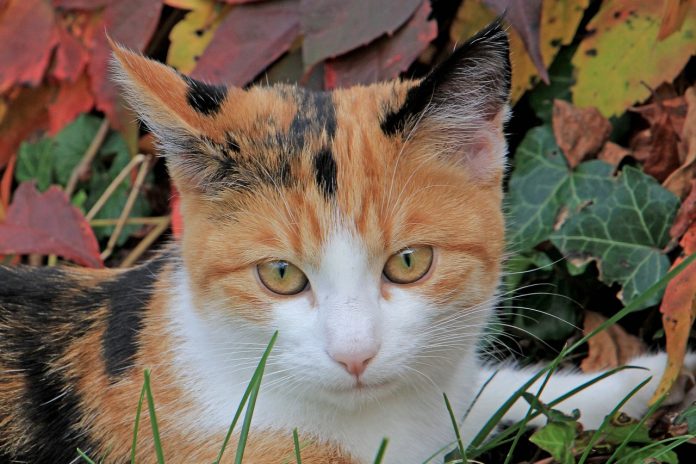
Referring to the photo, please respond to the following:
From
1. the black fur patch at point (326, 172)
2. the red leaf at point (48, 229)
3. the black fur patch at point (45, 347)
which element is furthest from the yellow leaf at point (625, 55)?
the red leaf at point (48, 229)

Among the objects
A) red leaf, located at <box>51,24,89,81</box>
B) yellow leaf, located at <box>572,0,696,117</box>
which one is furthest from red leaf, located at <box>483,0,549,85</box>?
red leaf, located at <box>51,24,89,81</box>

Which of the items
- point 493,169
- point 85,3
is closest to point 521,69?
point 493,169

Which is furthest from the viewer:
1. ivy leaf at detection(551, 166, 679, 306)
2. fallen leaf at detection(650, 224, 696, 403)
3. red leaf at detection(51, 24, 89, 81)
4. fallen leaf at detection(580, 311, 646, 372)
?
red leaf at detection(51, 24, 89, 81)

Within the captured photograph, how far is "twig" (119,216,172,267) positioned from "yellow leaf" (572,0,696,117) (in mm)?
1726

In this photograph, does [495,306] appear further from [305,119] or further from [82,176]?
[82,176]

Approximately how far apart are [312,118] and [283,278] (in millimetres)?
407

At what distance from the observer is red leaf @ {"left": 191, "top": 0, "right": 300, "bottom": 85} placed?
3320mm

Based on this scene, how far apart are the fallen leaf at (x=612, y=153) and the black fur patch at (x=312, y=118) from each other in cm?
110

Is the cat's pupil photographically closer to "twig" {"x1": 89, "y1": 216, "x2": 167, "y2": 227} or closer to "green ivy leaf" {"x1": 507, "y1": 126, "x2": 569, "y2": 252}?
"green ivy leaf" {"x1": 507, "y1": 126, "x2": 569, "y2": 252}

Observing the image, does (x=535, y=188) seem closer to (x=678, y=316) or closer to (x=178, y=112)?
(x=678, y=316)

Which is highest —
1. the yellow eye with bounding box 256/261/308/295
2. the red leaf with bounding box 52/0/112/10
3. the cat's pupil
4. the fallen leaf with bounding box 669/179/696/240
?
the red leaf with bounding box 52/0/112/10

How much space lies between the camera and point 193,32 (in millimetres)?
3498

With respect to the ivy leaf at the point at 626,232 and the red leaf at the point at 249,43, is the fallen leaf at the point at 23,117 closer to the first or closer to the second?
the red leaf at the point at 249,43

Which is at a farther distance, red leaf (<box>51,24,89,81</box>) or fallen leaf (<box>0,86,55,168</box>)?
fallen leaf (<box>0,86,55,168</box>)
